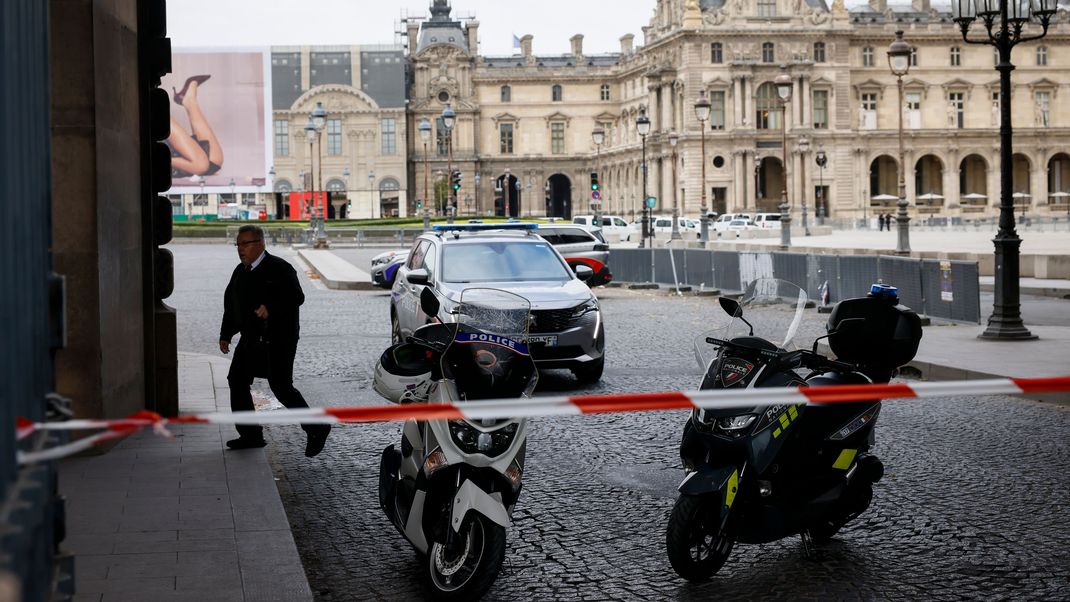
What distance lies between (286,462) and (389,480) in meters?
2.73

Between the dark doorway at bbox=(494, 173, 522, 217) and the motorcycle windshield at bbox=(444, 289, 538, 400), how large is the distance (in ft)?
339

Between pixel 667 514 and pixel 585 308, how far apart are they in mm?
5635

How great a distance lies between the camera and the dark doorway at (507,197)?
360 ft

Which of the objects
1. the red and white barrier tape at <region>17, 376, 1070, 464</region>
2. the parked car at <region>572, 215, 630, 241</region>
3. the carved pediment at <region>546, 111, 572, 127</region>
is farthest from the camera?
the carved pediment at <region>546, 111, 572, 127</region>

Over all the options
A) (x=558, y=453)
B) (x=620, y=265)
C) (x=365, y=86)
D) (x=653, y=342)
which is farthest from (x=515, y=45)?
(x=558, y=453)

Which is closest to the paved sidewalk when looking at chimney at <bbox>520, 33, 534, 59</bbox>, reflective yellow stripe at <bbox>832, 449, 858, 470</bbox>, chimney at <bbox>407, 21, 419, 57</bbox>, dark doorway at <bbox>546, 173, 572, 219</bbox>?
reflective yellow stripe at <bbox>832, 449, 858, 470</bbox>

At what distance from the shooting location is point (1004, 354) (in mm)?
13461

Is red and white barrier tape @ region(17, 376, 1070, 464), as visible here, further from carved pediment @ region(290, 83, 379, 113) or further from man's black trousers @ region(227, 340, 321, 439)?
carved pediment @ region(290, 83, 379, 113)

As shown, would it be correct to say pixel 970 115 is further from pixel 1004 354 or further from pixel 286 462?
pixel 286 462

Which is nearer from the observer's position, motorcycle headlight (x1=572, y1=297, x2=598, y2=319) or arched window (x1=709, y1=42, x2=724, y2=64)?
motorcycle headlight (x1=572, y1=297, x2=598, y2=319)

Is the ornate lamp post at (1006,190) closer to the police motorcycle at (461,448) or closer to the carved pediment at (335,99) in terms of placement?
the police motorcycle at (461,448)

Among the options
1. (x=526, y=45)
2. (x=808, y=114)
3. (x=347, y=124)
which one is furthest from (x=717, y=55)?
(x=526, y=45)

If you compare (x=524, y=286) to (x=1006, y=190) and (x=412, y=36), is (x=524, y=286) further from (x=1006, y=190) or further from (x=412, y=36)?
(x=412, y=36)

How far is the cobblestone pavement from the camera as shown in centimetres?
538
